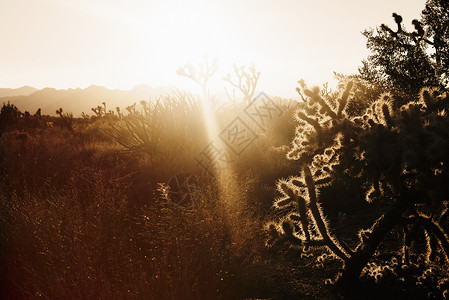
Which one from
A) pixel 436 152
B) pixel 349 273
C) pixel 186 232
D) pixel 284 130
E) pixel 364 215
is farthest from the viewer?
pixel 284 130

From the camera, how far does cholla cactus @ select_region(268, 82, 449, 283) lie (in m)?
2.18

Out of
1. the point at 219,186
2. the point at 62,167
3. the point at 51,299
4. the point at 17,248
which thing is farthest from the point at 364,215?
the point at 62,167

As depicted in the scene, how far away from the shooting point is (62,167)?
8477 millimetres

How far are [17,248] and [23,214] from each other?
18.6 inches

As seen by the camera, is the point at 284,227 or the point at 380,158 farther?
the point at 284,227

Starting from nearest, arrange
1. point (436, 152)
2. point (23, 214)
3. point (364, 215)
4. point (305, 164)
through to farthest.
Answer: point (436, 152)
point (305, 164)
point (23, 214)
point (364, 215)

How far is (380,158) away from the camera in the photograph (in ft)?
7.82

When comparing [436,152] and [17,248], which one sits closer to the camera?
[436,152]

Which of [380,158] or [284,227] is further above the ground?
[380,158]

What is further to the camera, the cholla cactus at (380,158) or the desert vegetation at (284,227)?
the desert vegetation at (284,227)

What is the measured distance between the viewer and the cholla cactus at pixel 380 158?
2182 mm

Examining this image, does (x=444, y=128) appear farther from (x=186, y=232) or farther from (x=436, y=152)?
(x=186, y=232)

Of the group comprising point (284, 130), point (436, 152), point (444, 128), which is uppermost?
point (284, 130)

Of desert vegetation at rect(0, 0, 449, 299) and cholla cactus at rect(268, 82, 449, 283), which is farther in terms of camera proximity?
desert vegetation at rect(0, 0, 449, 299)
